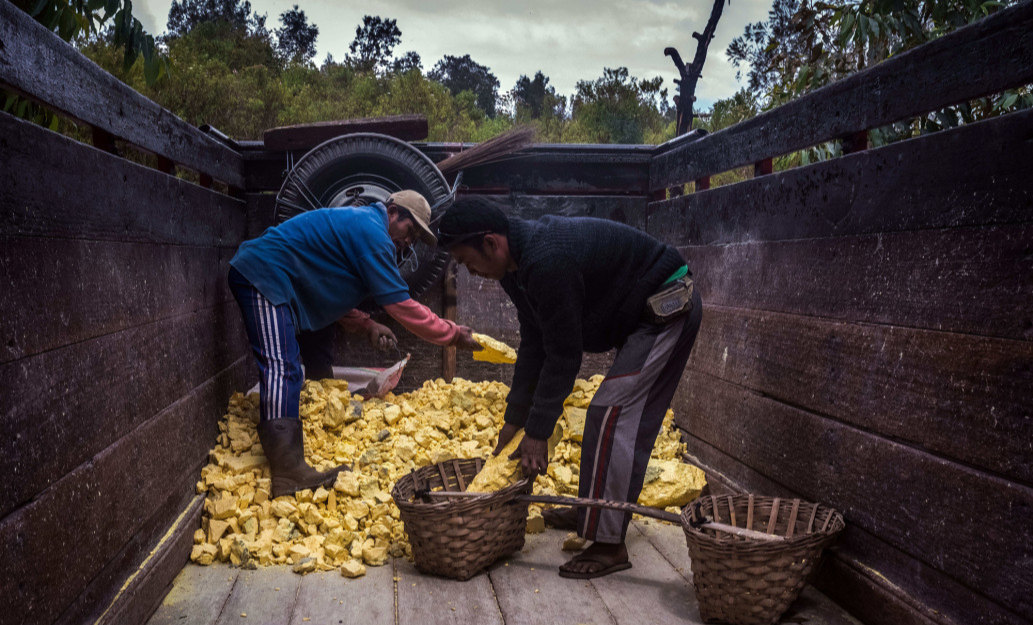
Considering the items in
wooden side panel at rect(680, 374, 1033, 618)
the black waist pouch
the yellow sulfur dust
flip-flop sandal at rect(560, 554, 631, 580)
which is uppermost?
the black waist pouch

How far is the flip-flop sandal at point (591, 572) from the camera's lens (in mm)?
2773

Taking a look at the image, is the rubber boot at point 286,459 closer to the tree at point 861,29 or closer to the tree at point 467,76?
the tree at point 861,29

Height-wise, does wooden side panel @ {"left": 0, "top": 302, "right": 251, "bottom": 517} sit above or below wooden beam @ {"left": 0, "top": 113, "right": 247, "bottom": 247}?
below

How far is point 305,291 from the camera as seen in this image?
3.53m

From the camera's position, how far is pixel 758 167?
3.42m

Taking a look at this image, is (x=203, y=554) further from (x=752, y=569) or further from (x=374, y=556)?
(x=752, y=569)

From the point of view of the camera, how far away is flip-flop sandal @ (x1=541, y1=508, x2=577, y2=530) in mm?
3316

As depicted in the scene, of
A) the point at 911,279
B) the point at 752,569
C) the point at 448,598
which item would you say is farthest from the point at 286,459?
the point at 911,279

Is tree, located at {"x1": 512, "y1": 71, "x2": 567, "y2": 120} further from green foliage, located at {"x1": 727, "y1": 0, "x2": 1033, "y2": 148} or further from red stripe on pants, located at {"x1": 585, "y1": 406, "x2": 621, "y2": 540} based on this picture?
red stripe on pants, located at {"x1": 585, "y1": 406, "x2": 621, "y2": 540}

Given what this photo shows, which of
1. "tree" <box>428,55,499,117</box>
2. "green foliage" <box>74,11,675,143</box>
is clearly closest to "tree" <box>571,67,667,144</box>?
"green foliage" <box>74,11,675,143</box>

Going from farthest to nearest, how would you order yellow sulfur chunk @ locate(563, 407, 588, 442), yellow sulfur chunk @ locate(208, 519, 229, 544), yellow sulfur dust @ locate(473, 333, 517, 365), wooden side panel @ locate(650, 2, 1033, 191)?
1. yellow sulfur dust @ locate(473, 333, 517, 365)
2. yellow sulfur chunk @ locate(563, 407, 588, 442)
3. yellow sulfur chunk @ locate(208, 519, 229, 544)
4. wooden side panel @ locate(650, 2, 1033, 191)

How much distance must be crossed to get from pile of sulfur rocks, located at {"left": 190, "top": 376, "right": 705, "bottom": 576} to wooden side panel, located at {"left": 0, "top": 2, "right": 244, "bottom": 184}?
1.35 meters

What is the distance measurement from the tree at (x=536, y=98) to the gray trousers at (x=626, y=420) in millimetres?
27169

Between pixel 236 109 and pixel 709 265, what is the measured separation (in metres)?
14.7
